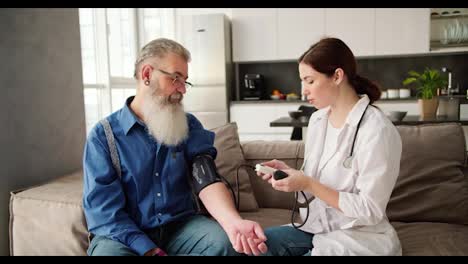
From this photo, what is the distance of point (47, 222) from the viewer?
1678mm

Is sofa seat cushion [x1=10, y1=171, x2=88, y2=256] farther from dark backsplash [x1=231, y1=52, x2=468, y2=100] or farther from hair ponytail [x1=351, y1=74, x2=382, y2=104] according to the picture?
dark backsplash [x1=231, y1=52, x2=468, y2=100]

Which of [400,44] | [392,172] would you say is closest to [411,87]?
[400,44]

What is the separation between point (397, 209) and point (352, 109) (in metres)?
0.78

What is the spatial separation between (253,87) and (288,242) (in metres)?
4.39

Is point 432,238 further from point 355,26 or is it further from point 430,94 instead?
point 355,26

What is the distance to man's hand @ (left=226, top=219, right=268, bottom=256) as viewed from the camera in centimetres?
137

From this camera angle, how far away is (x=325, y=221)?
1.45m

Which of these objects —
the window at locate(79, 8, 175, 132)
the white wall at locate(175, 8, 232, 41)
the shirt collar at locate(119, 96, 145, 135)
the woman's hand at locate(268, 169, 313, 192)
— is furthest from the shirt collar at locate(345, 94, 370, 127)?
the white wall at locate(175, 8, 232, 41)

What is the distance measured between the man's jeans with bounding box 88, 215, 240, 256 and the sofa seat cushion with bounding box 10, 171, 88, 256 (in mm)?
152

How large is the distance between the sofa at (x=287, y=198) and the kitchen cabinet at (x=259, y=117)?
3.20 m

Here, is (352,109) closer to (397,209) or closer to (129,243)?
(397,209)

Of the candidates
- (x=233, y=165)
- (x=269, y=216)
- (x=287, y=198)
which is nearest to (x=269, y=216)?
(x=269, y=216)

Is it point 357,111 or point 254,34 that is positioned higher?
point 254,34
